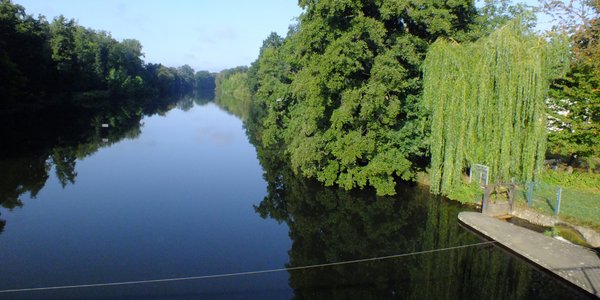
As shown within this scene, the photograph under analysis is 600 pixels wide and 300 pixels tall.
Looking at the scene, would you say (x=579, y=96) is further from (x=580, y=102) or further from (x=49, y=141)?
(x=49, y=141)

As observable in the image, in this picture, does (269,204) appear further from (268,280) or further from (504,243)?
(504,243)

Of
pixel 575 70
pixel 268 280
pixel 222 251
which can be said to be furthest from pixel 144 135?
pixel 575 70

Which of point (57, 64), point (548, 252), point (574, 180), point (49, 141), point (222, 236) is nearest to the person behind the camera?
point (548, 252)

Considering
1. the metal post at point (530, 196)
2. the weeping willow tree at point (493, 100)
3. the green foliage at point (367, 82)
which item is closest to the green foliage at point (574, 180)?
the metal post at point (530, 196)

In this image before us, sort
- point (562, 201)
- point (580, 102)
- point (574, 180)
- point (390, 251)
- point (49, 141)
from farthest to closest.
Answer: point (49, 141)
point (574, 180)
point (580, 102)
point (562, 201)
point (390, 251)

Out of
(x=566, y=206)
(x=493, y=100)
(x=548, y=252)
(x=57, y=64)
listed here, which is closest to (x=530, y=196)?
(x=566, y=206)

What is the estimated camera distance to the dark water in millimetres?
13383

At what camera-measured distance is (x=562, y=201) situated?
1919 cm

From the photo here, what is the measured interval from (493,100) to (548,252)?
6.88m

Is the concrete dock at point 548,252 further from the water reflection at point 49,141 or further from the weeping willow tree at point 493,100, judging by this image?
the water reflection at point 49,141

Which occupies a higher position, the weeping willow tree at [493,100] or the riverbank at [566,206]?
the weeping willow tree at [493,100]

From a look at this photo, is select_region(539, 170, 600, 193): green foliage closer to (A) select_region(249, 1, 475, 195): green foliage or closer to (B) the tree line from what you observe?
(A) select_region(249, 1, 475, 195): green foliage

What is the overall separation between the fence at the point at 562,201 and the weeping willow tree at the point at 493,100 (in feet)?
3.62

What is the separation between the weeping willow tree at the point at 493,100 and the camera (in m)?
18.2
